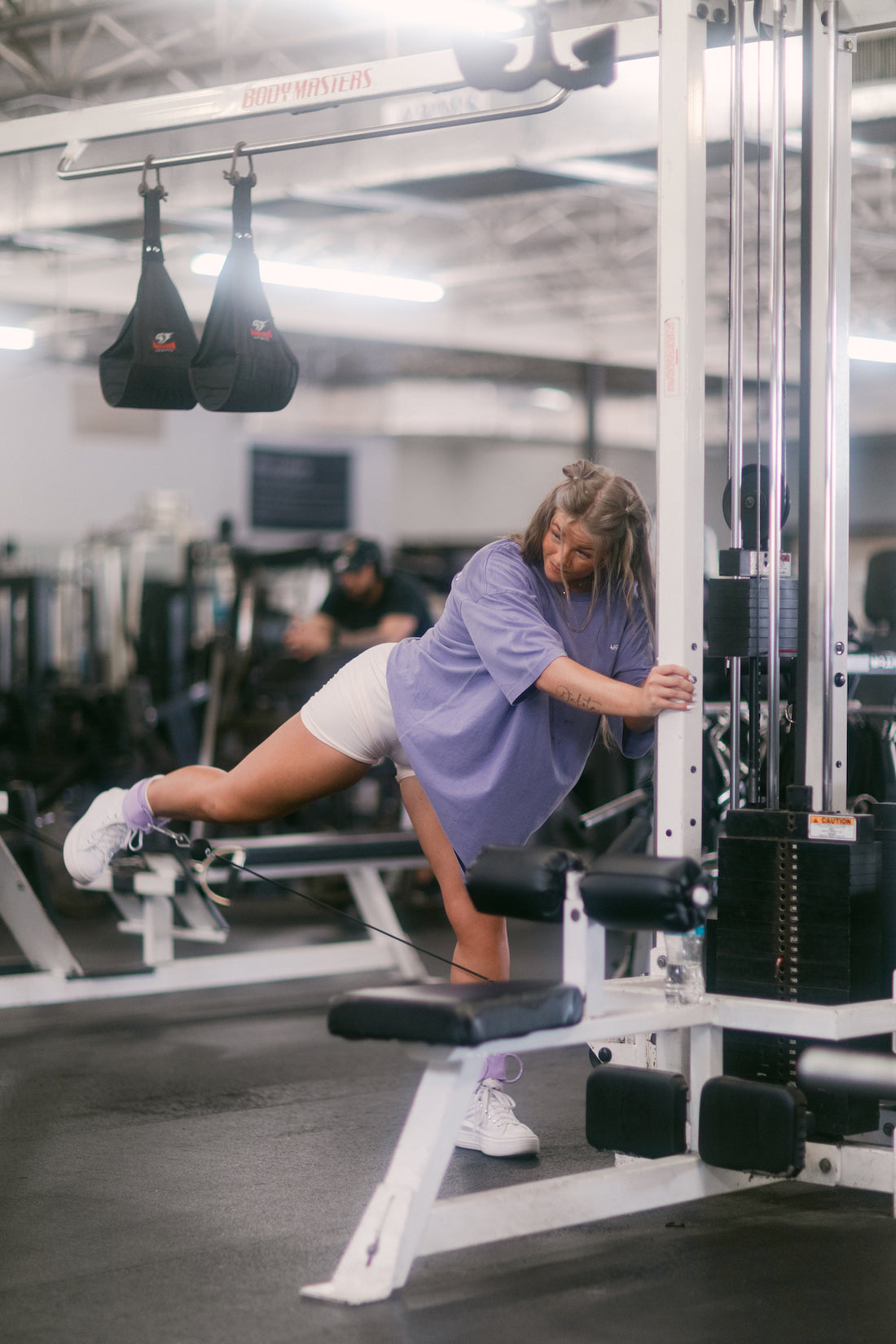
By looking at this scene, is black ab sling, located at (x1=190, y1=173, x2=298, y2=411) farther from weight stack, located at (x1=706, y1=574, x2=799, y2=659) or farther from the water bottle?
the water bottle

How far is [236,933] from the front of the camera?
5797mm

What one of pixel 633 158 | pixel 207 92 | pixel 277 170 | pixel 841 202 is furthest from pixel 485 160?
pixel 841 202

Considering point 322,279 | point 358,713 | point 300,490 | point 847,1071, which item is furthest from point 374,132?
point 300,490

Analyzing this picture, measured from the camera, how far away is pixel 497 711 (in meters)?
2.66

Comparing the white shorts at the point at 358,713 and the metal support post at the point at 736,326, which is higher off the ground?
the metal support post at the point at 736,326

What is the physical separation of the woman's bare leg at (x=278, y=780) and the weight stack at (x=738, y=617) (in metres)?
0.73

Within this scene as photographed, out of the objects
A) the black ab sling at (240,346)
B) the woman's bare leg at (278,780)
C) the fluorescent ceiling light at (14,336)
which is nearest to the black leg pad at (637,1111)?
the woman's bare leg at (278,780)

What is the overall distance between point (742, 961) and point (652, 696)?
533 mm

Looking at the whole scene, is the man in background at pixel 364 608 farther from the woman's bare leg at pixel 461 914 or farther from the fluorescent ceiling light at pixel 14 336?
the fluorescent ceiling light at pixel 14 336

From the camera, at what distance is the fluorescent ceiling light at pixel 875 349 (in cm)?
437

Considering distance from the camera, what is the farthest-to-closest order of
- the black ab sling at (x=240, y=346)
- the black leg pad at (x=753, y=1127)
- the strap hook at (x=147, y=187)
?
the strap hook at (x=147, y=187) < the black ab sling at (x=240, y=346) < the black leg pad at (x=753, y=1127)

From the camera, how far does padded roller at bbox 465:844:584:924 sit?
2.26m

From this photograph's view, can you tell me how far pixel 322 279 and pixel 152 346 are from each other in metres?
4.90

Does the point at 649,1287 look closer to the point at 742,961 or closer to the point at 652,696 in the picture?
the point at 742,961
